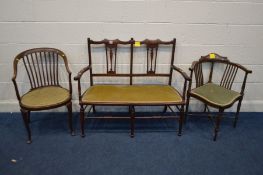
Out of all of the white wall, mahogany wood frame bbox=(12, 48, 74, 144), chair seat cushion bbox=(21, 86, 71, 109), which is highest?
the white wall

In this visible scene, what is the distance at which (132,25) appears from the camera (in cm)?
242

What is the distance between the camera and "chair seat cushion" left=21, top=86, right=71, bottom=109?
2.09m

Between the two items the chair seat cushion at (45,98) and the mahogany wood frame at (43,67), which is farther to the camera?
the mahogany wood frame at (43,67)

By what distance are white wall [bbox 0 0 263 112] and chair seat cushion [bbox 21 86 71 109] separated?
14.7 inches

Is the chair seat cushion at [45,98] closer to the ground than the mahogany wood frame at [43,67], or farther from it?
closer to the ground

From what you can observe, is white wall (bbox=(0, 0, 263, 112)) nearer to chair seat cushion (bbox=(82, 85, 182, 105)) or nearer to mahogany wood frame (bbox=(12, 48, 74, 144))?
mahogany wood frame (bbox=(12, 48, 74, 144))

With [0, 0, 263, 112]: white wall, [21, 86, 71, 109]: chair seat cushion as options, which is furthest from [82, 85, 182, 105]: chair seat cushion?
[0, 0, 263, 112]: white wall

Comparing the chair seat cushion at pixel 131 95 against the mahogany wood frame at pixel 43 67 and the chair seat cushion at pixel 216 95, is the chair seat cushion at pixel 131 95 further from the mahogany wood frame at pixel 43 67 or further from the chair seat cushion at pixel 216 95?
the mahogany wood frame at pixel 43 67

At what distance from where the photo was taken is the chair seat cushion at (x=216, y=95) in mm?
2182

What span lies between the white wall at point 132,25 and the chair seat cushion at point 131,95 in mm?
408

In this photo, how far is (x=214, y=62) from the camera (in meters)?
2.60

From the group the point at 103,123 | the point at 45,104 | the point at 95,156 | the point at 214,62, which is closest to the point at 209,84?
the point at 214,62

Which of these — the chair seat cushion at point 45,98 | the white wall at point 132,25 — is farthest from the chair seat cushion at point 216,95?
the chair seat cushion at point 45,98

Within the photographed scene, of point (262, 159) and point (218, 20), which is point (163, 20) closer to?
point (218, 20)
